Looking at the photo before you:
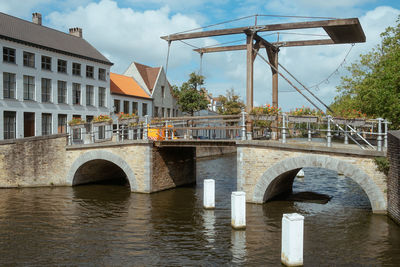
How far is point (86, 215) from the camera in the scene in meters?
14.2

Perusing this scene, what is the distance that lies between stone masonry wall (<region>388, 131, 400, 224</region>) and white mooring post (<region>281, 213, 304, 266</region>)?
4.63 metres

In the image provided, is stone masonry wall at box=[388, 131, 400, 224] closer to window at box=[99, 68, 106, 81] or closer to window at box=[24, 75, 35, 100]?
window at box=[24, 75, 35, 100]

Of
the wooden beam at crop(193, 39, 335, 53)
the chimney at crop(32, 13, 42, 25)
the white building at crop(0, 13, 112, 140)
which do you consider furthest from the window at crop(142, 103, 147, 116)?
the wooden beam at crop(193, 39, 335, 53)

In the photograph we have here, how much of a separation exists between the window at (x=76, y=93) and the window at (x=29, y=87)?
397 cm

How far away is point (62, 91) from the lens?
30.6 metres

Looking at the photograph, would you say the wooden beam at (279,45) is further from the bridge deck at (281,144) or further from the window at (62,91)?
the window at (62,91)

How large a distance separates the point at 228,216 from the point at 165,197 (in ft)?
16.2

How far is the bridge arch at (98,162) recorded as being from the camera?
61.3ft

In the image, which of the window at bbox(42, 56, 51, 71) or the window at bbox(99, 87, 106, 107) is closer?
the window at bbox(42, 56, 51, 71)

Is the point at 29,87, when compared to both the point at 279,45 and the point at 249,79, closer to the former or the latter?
the point at 249,79

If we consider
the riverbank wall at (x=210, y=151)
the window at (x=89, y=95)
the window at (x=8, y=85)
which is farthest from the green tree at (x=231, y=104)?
the window at (x=8, y=85)

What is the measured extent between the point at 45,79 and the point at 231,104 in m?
27.0

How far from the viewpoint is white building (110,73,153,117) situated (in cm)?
3666

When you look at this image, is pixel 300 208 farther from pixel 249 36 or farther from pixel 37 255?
pixel 37 255
